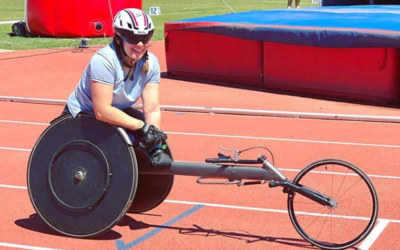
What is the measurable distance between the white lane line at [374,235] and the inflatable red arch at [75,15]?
18518 mm

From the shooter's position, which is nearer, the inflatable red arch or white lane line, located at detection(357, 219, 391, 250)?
white lane line, located at detection(357, 219, 391, 250)

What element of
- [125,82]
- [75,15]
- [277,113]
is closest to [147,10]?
[75,15]

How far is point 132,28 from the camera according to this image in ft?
20.2

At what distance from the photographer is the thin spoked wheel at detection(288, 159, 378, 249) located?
5.91 metres

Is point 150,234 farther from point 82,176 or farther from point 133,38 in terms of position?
point 133,38

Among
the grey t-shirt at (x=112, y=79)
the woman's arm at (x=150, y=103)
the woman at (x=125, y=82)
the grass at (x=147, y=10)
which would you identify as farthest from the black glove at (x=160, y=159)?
the grass at (x=147, y=10)

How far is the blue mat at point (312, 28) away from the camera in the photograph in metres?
12.7

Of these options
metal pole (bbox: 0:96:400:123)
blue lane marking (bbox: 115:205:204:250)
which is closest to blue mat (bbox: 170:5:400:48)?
metal pole (bbox: 0:96:400:123)

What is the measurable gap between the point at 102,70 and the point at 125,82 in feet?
0.84

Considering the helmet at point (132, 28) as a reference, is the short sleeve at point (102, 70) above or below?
below

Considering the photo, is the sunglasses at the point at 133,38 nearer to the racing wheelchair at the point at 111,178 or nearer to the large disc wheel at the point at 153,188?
the racing wheelchair at the point at 111,178

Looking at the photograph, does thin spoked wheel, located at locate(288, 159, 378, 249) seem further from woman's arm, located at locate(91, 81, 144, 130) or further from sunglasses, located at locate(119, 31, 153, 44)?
sunglasses, located at locate(119, 31, 153, 44)

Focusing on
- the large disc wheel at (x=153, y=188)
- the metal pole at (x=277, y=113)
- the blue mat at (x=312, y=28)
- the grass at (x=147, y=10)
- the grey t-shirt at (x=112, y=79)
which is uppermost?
the grey t-shirt at (x=112, y=79)

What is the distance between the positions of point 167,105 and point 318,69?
275 centimetres
